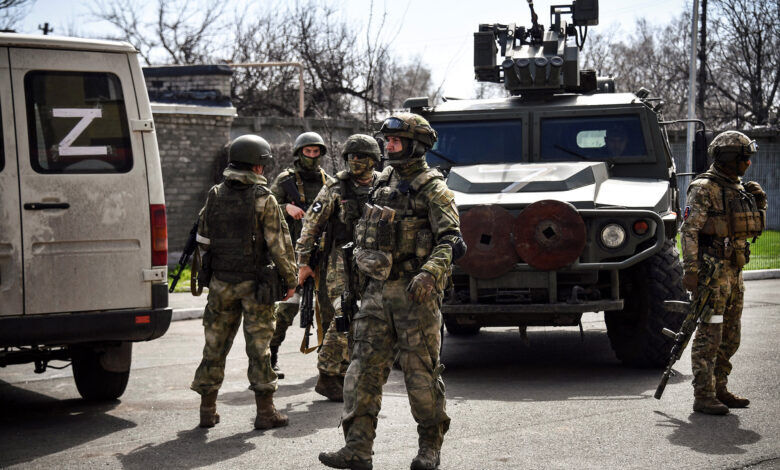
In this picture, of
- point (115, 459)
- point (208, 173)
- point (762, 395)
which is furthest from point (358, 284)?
point (208, 173)

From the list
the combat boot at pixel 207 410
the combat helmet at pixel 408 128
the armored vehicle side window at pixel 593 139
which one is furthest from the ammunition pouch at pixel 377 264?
the armored vehicle side window at pixel 593 139

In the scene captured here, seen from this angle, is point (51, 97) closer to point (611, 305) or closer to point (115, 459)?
point (115, 459)

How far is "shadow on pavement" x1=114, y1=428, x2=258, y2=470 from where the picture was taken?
5199mm

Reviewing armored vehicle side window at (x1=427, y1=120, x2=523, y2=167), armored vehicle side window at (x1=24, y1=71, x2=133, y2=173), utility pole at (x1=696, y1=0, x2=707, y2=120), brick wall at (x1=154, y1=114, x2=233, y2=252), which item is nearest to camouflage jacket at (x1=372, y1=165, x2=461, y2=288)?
armored vehicle side window at (x1=24, y1=71, x2=133, y2=173)

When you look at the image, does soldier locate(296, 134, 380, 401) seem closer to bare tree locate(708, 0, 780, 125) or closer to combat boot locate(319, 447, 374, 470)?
combat boot locate(319, 447, 374, 470)

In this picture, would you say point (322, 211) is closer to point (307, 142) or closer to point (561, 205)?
point (307, 142)

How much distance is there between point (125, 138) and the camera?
611 centimetres

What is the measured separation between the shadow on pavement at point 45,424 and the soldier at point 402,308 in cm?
179

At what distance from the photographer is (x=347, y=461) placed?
186 inches

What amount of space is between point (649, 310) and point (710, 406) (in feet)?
4.39

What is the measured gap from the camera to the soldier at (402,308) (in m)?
4.81

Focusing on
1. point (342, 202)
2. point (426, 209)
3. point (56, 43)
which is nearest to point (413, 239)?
point (426, 209)

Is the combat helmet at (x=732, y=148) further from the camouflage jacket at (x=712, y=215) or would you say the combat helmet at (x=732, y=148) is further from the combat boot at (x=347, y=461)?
the combat boot at (x=347, y=461)

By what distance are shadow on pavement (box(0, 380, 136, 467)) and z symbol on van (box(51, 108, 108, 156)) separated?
1655 millimetres
